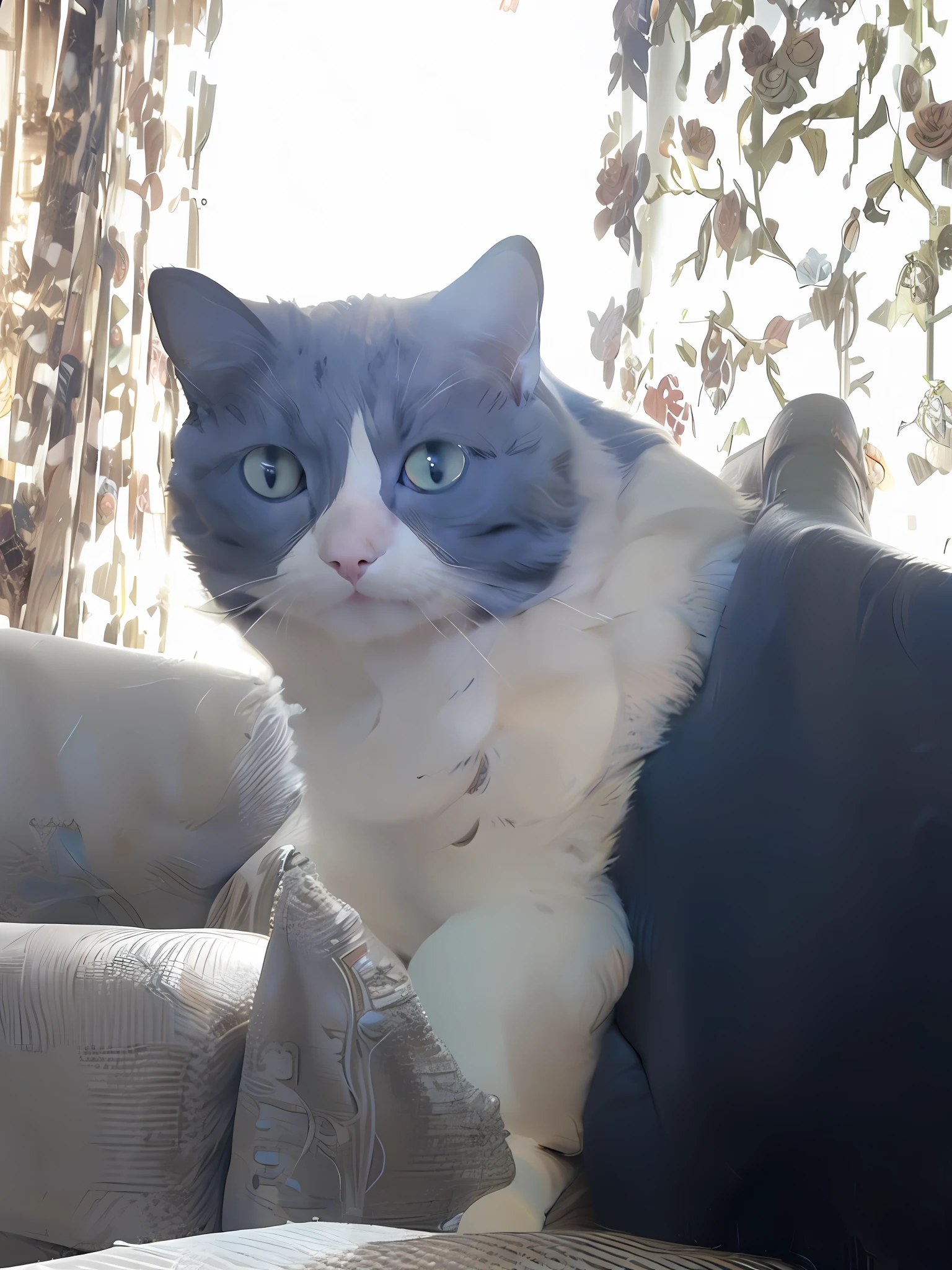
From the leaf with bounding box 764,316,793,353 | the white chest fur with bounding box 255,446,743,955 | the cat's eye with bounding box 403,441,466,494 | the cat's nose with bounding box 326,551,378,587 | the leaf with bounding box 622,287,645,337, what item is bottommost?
the white chest fur with bounding box 255,446,743,955

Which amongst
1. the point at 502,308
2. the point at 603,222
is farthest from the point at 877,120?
the point at 502,308

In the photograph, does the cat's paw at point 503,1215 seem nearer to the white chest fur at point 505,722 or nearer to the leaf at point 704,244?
the white chest fur at point 505,722

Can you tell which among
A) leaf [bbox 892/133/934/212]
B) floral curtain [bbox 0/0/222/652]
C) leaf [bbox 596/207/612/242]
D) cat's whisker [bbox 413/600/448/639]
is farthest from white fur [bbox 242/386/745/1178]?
floral curtain [bbox 0/0/222/652]

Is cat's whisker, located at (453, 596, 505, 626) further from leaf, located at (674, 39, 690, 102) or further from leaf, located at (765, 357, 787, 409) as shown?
leaf, located at (674, 39, 690, 102)

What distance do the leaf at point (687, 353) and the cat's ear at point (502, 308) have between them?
48 centimetres

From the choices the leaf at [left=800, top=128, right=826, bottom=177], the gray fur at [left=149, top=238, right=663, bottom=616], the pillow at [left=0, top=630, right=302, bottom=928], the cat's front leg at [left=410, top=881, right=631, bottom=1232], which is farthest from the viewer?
the leaf at [left=800, top=128, right=826, bottom=177]

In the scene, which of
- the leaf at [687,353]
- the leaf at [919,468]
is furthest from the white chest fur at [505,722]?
the leaf at [687,353]

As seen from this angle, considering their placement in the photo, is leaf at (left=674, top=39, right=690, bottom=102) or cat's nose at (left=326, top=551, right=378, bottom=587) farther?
leaf at (left=674, top=39, right=690, bottom=102)

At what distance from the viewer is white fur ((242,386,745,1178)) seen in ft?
1.65

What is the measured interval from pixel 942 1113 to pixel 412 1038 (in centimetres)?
20

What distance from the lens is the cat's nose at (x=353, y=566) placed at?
523mm

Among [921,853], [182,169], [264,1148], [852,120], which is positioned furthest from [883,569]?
[182,169]

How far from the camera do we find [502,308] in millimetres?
540

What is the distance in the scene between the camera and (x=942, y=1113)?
0.32 m
